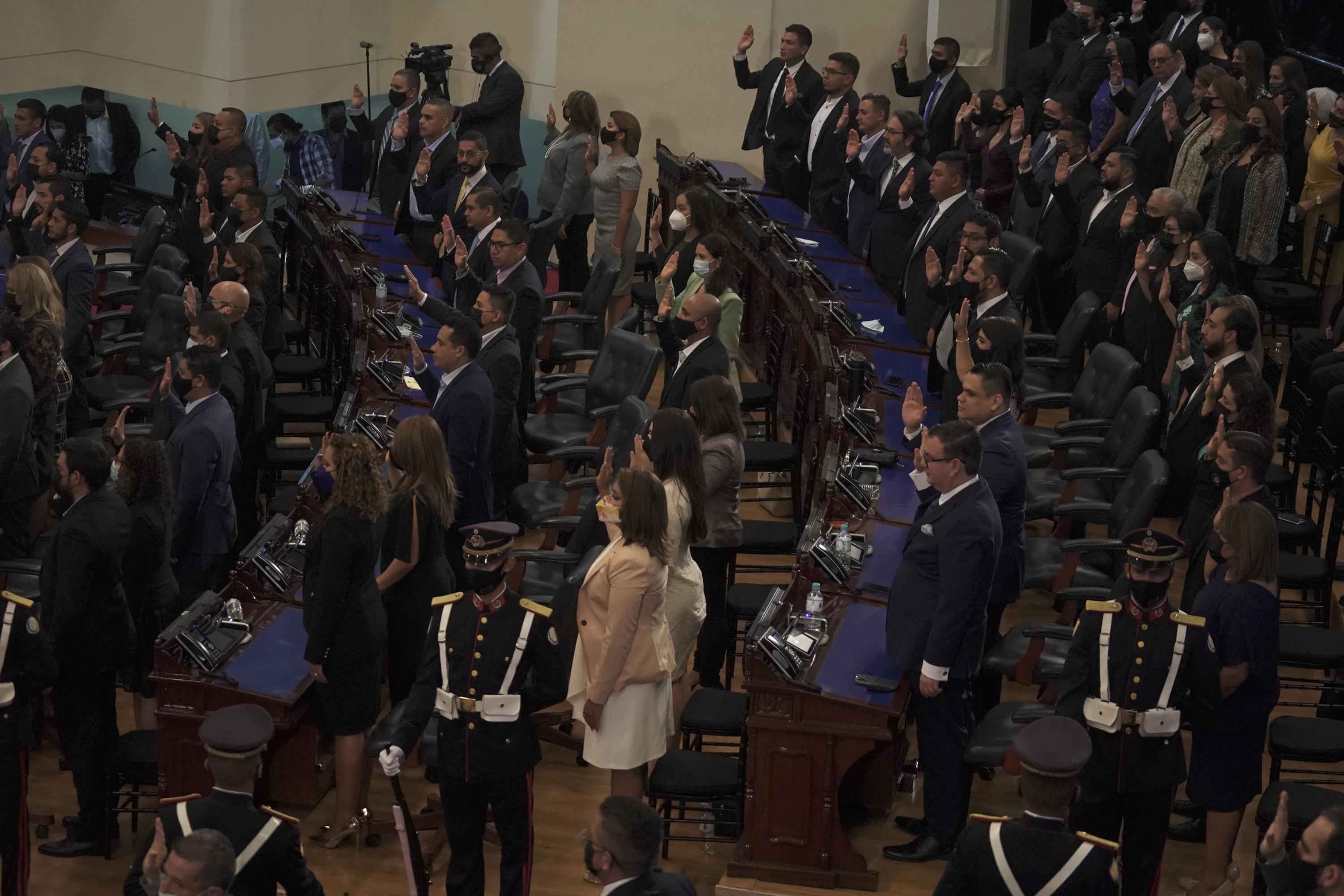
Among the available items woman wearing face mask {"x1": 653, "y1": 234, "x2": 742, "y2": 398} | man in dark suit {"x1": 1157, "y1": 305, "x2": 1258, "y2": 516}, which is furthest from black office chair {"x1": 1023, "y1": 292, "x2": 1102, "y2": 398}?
woman wearing face mask {"x1": 653, "y1": 234, "x2": 742, "y2": 398}

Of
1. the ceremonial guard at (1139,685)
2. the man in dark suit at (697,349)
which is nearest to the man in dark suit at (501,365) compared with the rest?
the man in dark suit at (697,349)

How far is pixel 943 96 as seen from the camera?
12266 mm

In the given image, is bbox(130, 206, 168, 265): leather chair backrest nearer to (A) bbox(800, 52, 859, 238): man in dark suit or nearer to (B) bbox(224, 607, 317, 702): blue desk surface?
(A) bbox(800, 52, 859, 238): man in dark suit

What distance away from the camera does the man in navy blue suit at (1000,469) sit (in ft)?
20.8

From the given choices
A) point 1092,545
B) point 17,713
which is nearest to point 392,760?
point 17,713

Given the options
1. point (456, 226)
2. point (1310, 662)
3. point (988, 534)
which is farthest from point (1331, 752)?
point (456, 226)

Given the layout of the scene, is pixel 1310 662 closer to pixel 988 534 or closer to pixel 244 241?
pixel 988 534

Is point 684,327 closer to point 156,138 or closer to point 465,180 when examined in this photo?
point 465,180

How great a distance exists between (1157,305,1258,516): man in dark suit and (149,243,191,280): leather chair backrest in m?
5.47

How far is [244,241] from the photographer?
9359 mm

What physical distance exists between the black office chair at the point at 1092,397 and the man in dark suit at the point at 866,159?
2223 millimetres

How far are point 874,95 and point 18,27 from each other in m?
8.14

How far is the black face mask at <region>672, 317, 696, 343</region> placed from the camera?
25.3ft

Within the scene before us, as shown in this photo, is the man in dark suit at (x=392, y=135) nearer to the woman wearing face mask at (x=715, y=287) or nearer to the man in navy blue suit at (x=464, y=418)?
the woman wearing face mask at (x=715, y=287)
